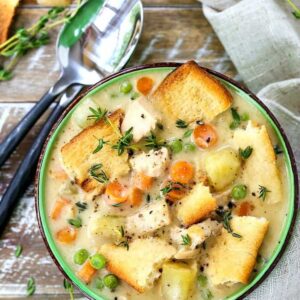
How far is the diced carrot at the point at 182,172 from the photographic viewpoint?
8.72 feet

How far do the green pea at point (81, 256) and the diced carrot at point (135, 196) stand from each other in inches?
11.9

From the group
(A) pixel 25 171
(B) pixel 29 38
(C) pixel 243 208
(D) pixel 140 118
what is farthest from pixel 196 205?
(B) pixel 29 38

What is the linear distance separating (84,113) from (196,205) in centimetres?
67

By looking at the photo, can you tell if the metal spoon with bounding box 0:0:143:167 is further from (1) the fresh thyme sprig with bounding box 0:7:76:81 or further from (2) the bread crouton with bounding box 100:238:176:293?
(2) the bread crouton with bounding box 100:238:176:293

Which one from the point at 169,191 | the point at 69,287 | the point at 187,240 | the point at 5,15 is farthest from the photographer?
the point at 5,15

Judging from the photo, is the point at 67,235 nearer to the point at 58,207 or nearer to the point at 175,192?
the point at 58,207

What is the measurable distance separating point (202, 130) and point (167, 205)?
0.38 meters

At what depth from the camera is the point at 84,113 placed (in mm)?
2770

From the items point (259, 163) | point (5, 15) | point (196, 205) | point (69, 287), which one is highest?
point (5, 15)

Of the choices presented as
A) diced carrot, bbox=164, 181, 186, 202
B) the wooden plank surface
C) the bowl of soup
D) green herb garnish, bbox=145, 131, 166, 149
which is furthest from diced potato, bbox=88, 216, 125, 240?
the wooden plank surface

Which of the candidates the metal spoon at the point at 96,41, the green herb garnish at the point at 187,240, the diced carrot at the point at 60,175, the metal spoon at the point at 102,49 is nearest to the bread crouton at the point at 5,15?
the metal spoon at the point at 96,41

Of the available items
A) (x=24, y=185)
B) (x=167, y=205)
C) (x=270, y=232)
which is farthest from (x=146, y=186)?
(x=24, y=185)

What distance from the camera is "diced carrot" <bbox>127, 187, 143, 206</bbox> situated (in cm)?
268

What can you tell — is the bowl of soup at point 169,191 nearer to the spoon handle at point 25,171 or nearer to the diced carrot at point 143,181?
the diced carrot at point 143,181
